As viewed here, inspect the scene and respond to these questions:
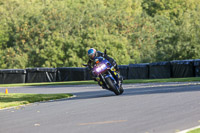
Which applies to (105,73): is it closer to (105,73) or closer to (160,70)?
(105,73)

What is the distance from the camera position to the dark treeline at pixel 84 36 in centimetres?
5835

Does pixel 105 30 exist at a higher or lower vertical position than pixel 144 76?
higher

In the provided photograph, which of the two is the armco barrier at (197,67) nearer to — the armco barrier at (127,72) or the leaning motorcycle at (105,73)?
the armco barrier at (127,72)

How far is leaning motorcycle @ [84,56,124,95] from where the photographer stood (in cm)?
1398

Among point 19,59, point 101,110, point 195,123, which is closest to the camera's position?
point 195,123

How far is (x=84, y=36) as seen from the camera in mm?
61250

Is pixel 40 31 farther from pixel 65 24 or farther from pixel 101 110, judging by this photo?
pixel 101 110

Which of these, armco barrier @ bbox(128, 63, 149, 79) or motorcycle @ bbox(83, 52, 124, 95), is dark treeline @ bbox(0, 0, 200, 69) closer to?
armco barrier @ bbox(128, 63, 149, 79)

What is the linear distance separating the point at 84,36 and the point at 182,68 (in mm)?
30265

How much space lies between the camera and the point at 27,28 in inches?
2724

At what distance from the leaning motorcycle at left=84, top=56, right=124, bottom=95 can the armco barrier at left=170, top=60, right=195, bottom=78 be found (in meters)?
18.3

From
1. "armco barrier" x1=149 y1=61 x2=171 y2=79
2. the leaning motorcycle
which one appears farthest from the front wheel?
"armco barrier" x1=149 y1=61 x2=171 y2=79

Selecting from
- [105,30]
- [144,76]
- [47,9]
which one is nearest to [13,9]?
[47,9]

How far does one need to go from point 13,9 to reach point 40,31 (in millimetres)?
17481
